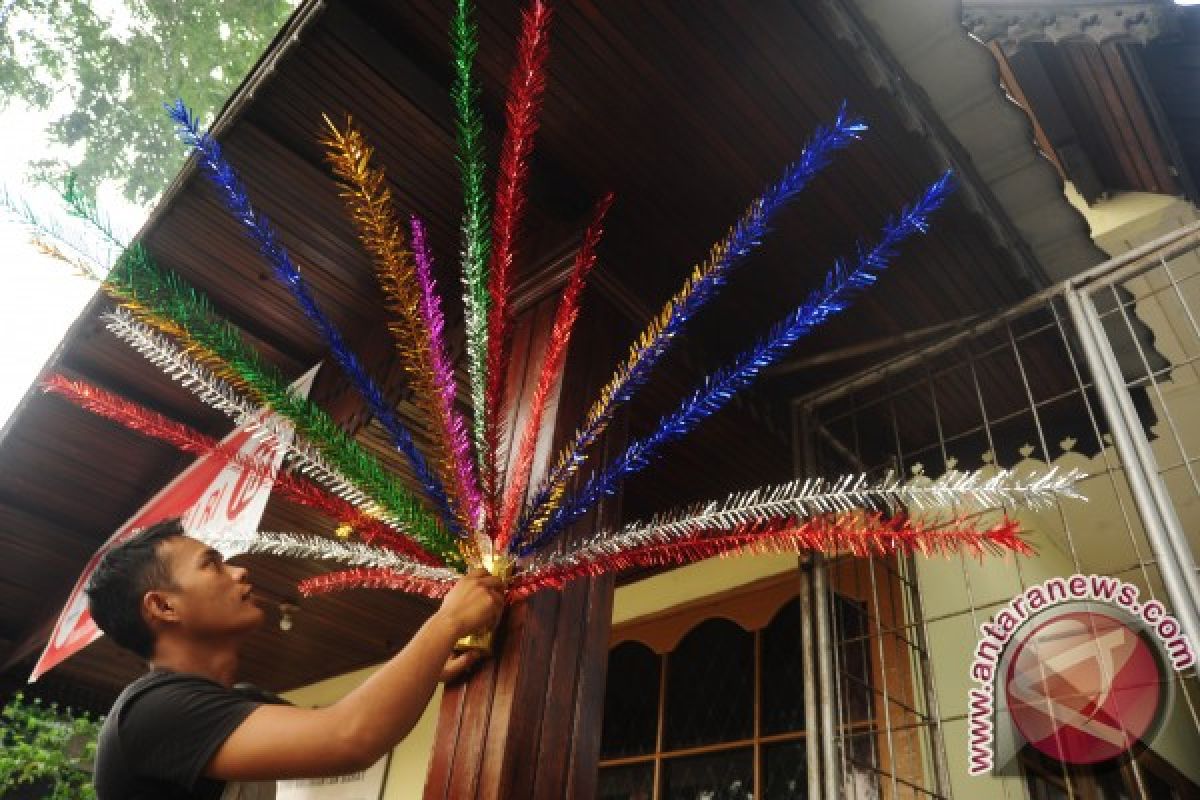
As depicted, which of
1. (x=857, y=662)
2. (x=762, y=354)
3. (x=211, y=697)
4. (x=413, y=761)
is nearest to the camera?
(x=211, y=697)

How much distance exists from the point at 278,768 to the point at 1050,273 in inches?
117

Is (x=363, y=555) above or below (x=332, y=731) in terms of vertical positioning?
above

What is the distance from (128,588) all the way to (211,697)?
60 centimetres

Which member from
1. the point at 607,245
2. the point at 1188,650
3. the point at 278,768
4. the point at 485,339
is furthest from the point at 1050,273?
the point at 278,768

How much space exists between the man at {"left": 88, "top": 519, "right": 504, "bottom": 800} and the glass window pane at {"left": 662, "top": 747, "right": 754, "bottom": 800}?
2.54m

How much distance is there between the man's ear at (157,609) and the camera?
6.55ft

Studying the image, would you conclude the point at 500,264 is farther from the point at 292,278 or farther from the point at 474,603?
the point at 474,603

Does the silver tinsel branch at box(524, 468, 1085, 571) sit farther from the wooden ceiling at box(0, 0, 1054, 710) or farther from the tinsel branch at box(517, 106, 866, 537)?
the wooden ceiling at box(0, 0, 1054, 710)

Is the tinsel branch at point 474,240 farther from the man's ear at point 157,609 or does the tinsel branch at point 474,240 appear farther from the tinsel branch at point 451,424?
the man's ear at point 157,609

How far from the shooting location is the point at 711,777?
166 inches

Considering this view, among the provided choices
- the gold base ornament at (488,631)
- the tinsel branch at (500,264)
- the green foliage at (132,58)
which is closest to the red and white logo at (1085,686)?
the gold base ornament at (488,631)

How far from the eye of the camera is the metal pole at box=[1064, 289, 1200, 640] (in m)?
2.14

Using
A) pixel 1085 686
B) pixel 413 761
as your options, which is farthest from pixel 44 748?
pixel 1085 686

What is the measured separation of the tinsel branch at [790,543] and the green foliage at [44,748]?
6.16m
